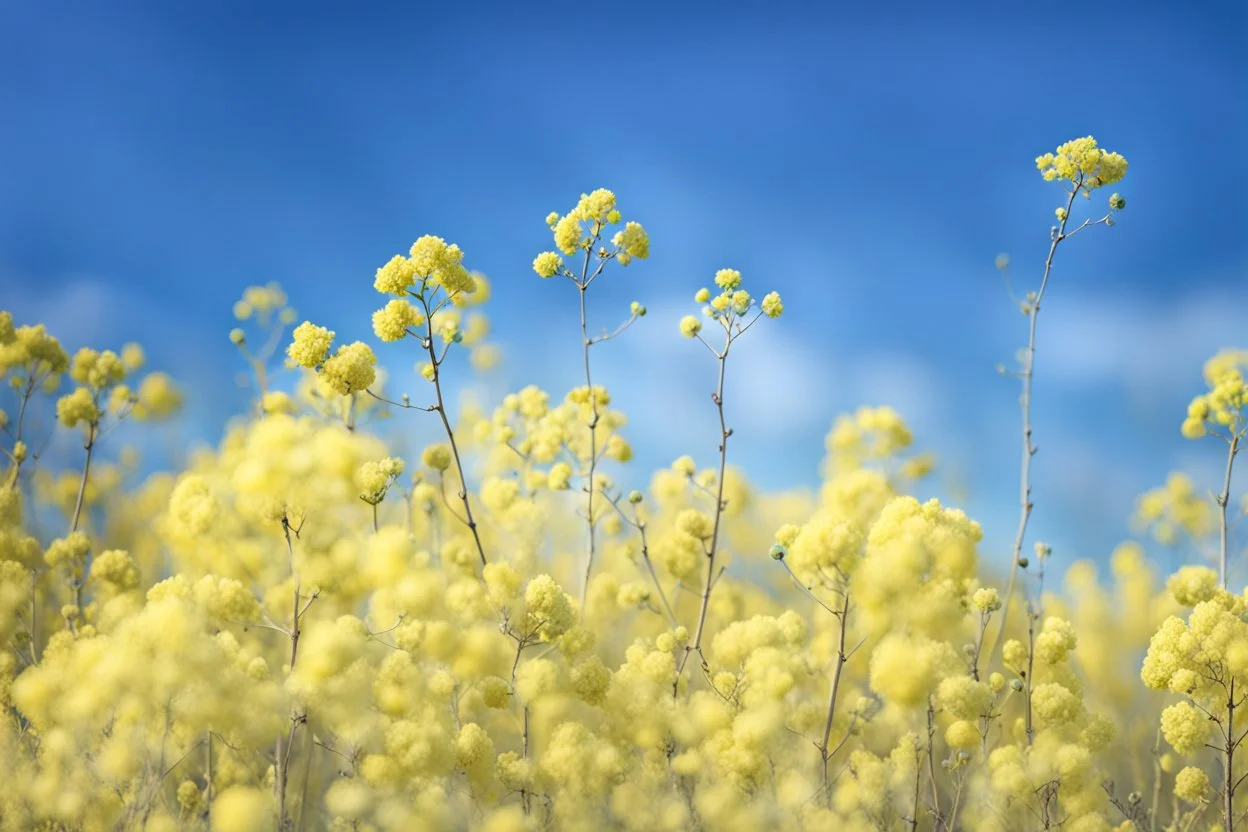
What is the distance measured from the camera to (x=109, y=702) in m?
3.32

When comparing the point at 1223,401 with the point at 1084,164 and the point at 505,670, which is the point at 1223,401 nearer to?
the point at 1084,164

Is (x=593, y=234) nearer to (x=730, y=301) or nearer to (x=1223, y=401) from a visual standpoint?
(x=730, y=301)

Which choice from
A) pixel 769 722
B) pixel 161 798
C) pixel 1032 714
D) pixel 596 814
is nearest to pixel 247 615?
pixel 161 798

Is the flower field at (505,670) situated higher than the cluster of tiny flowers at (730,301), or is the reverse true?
the cluster of tiny flowers at (730,301)

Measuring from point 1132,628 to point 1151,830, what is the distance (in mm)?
3796

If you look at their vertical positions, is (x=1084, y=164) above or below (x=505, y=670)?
above

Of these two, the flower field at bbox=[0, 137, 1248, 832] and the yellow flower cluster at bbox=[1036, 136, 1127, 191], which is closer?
the flower field at bbox=[0, 137, 1248, 832]

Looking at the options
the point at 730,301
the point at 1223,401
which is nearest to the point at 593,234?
the point at 730,301

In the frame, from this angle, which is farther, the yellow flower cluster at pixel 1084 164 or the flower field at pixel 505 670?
the yellow flower cluster at pixel 1084 164

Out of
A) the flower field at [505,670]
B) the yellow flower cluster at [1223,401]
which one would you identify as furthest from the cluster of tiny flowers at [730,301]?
the yellow flower cluster at [1223,401]

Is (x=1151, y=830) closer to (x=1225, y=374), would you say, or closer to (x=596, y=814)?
(x=1225, y=374)

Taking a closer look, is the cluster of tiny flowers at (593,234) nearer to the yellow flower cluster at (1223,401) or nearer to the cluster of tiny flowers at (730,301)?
the cluster of tiny flowers at (730,301)

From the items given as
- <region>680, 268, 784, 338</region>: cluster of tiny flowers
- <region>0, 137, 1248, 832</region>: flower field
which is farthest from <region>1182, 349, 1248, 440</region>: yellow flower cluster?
<region>680, 268, 784, 338</region>: cluster of tiny flowers

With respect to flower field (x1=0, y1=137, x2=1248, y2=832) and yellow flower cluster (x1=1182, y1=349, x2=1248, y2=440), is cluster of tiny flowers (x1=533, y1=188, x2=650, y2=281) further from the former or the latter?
→ yellow flower cluster (x1=1182, y1=349, x2=1248, y2=440)
